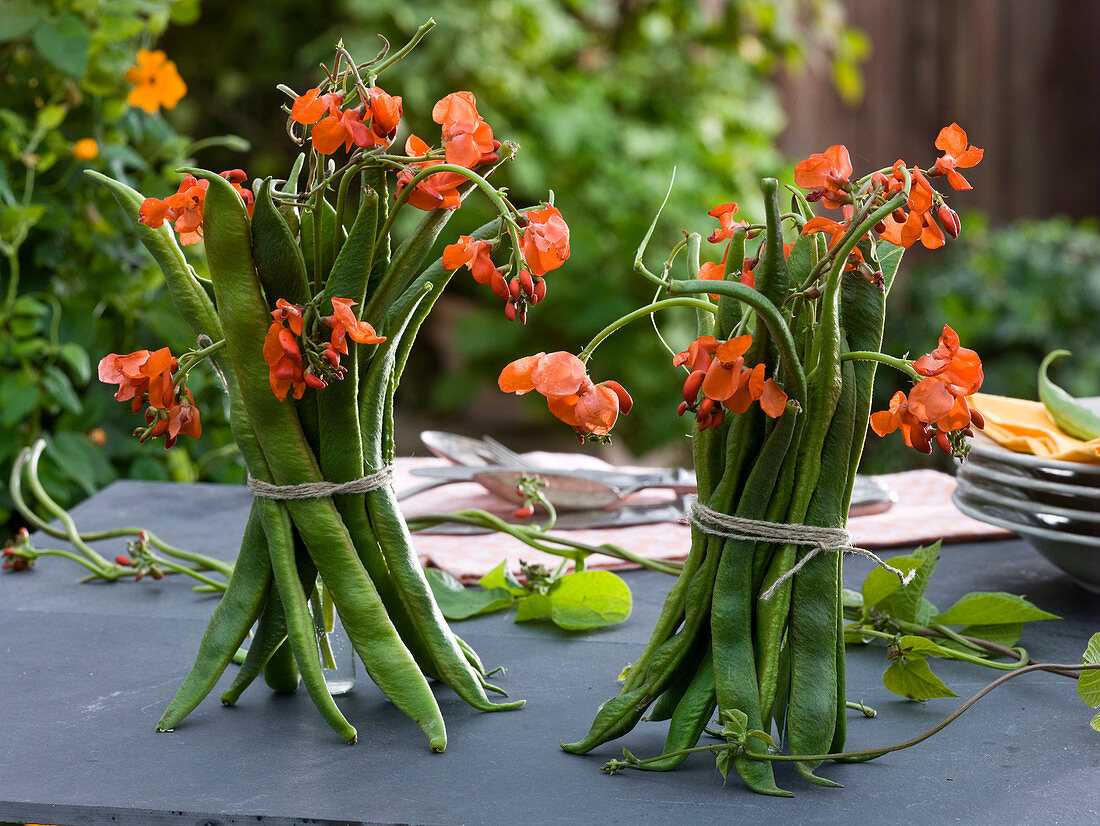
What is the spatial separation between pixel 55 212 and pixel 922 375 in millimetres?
1754

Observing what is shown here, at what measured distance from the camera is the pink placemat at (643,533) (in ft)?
4.12

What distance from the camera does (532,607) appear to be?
1048 millimetres

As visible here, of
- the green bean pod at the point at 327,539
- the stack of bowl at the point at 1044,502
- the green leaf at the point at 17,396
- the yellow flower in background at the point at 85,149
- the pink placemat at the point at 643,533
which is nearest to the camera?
the green bean pod at the point at 327,539

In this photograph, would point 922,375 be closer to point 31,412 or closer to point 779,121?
point 31,412

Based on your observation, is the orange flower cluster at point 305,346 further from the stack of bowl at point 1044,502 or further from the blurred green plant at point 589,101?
the blurred green plant at point 589,101

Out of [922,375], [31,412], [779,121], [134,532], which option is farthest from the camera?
[779,121]

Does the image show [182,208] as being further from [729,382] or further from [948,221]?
[948,221]

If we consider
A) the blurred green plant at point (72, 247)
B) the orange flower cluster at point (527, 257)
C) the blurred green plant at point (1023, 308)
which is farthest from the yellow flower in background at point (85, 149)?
the blurred green plant at point (1023, 308)

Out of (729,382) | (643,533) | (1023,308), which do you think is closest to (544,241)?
(729,382)

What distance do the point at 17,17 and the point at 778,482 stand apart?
1783 millimetres

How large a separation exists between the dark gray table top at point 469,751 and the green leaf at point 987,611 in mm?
45

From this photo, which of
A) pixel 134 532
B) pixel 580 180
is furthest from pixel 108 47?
pixel 580 180

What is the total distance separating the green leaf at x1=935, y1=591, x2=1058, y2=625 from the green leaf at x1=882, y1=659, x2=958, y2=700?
17 centimetres

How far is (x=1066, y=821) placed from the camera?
2.18 feet
